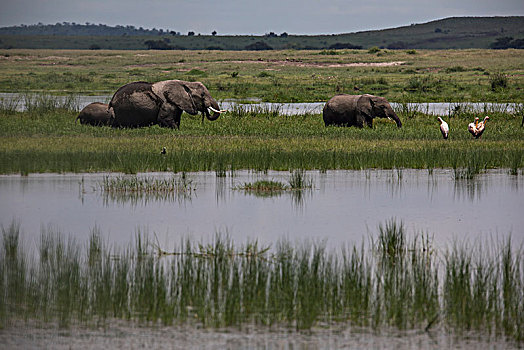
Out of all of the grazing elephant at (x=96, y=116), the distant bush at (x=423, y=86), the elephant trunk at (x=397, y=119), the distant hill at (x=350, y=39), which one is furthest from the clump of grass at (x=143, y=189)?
the distant hill at (x=350, y=39)

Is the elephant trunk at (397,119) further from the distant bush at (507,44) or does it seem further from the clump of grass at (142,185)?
the distant bush at (507,44)

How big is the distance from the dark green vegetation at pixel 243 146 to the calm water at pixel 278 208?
2.81 ft

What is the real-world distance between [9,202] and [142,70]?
2164 inches

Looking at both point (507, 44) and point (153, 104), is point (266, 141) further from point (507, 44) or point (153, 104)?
point (507, 44)

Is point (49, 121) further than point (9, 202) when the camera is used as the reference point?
Yes

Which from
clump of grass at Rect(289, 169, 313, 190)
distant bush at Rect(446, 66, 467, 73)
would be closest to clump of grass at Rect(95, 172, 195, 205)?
clump of grass at Rect(289, 169, 313, 190)

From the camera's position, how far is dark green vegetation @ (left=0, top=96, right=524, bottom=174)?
17.6 m

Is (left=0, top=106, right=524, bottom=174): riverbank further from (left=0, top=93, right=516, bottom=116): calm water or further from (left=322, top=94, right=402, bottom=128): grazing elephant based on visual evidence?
(left=0, top=93, right=516, bottom=116): calm water

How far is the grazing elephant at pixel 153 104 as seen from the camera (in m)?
24.3

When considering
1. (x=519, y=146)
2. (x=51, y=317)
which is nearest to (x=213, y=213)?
(x=51, y=317)

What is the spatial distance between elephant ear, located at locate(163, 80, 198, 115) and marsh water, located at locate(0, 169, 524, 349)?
7.68 meters

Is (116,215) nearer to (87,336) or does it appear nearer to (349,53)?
(87,336)

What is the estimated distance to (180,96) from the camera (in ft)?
80.5

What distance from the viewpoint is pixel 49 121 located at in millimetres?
24641
